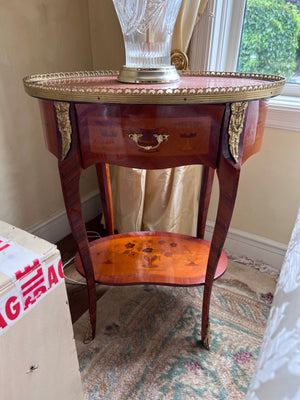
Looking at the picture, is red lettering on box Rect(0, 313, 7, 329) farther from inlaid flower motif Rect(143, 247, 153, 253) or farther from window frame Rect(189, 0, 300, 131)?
window frame Rect(189, 0, 300, 131)

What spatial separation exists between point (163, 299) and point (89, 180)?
755mm

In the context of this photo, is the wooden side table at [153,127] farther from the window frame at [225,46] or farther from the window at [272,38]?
the window at [272,38]

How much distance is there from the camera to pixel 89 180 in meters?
1.66

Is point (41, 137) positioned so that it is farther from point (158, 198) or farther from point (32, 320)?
point (32, 320)

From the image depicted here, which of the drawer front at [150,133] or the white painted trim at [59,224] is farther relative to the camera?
the white painted trim at [59,224]

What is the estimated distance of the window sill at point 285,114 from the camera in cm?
113

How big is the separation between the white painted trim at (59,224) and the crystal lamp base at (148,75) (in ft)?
2.82

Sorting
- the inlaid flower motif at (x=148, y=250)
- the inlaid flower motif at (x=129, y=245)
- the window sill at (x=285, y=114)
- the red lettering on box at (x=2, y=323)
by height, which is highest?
the window sill at (x=285, y=114)

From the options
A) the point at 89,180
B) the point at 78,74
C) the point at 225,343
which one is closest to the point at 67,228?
the point at 89,180

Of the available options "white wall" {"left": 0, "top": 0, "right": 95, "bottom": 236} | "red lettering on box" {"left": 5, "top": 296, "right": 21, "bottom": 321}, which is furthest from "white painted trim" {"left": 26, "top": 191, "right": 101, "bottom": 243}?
"red lettering on box" {"left": 5, "top": 296, "right": 21, "bottom": 321}

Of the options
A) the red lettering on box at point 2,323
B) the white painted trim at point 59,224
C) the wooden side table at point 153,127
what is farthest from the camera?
the white painted trim at point 59,224

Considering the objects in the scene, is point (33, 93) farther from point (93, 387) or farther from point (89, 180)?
point (89, 180)

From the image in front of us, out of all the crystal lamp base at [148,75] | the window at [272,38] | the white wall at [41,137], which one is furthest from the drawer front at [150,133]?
the window at [272,38]

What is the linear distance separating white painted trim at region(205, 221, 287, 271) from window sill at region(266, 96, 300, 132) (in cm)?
48
